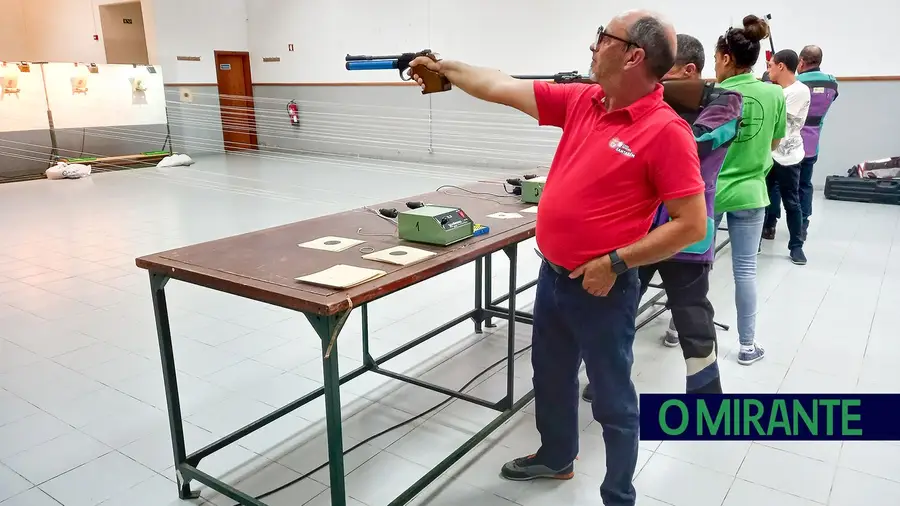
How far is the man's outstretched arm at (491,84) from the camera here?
175cm

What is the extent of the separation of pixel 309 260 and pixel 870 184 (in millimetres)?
6677

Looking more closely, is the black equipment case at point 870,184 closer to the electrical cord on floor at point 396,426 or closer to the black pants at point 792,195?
the black pants at point 792,195

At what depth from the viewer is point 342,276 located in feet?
5.52

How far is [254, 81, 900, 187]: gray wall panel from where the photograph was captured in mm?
6949

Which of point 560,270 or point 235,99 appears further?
point 235,99

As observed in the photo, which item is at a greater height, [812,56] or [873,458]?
[812,56]

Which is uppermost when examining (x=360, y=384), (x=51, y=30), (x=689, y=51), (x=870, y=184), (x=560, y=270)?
(x=51, y=30)

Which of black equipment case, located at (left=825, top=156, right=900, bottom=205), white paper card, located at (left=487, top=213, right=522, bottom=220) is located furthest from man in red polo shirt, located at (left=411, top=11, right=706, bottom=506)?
black equipment case, located at (left=825, top=156, right=900, bottom=205)

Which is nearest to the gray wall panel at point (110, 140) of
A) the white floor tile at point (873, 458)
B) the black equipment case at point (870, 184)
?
the black equipment case at point (870, 184)

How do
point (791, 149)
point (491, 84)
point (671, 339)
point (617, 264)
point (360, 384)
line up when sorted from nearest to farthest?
point (617, 264)
point (491, 84)
point (360, 384)
point (671, 339)
point (791, 149)

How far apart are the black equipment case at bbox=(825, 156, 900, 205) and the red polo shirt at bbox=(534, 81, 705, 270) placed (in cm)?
627

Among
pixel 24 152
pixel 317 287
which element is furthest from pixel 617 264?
pixel 24 152

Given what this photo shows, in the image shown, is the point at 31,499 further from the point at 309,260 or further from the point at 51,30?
the point at 51,30

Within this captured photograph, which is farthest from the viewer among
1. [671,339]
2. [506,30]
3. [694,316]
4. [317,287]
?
[506,30]
